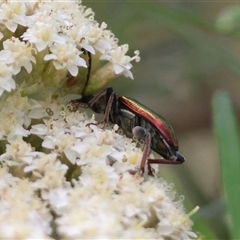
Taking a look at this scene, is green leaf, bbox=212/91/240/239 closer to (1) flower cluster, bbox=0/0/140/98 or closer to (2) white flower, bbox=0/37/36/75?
(1) flower cluster, bbox=0/0/140/98

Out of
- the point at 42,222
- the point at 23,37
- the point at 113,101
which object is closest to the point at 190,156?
the point at 113,101

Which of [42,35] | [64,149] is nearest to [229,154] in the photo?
[64,149]

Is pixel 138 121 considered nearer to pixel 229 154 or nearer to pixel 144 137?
pixel 144 137

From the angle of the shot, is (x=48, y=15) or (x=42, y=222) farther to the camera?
(x=48, y=15)

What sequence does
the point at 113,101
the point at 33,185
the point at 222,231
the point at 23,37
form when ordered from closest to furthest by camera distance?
the point at 33,185
the point at 23,37
the point at 113,101
the point at 222,231

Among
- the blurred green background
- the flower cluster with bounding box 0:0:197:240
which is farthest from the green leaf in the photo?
the flower cluster with bounding box 0:0:197:240

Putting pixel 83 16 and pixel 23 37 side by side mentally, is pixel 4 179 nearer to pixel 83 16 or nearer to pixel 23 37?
pixel 23 37
